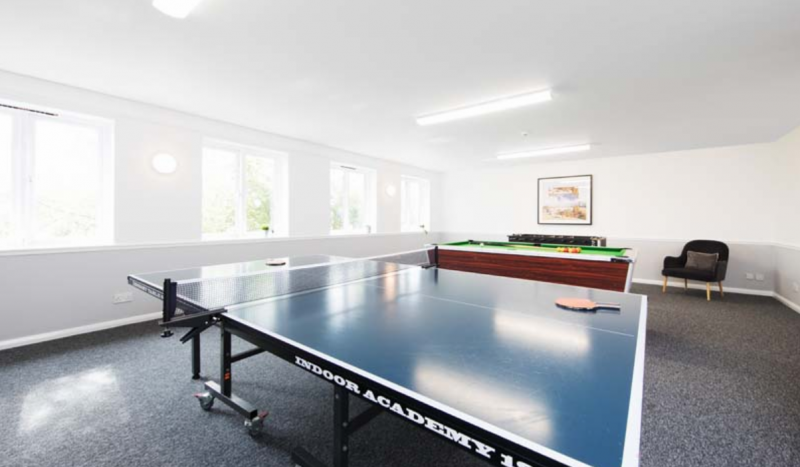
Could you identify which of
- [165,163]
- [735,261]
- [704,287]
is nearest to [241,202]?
[165,163]

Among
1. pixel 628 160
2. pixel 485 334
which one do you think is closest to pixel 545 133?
pixel 628 160

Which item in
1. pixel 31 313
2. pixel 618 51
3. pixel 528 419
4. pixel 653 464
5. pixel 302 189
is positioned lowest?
pixel 653 464

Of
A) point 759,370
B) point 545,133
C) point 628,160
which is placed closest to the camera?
point 759,370

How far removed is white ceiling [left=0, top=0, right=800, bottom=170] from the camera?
2162mm

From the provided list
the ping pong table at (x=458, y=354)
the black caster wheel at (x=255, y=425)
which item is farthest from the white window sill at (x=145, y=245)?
the black caster wheel at (x=255, y=425)

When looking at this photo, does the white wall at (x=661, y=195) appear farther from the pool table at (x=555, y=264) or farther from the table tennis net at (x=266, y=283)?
the table tennis net at (x=266, y=283)

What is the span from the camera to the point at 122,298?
12.4 ft

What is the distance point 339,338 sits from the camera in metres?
1.26

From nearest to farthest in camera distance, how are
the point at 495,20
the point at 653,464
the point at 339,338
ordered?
the point at 339,338 → the point at 653,464 → the point at 495,20

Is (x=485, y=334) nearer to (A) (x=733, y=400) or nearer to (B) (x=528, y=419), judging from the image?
(B) (x=528, y=419)

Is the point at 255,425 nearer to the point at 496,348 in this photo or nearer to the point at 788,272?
the point at 496,348

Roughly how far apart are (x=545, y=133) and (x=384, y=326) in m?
4.67

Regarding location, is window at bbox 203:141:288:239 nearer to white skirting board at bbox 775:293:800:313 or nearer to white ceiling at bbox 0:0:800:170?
white ceiling at bbox 0:0:800:170

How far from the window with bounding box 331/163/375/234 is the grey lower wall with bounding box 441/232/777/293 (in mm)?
5163
